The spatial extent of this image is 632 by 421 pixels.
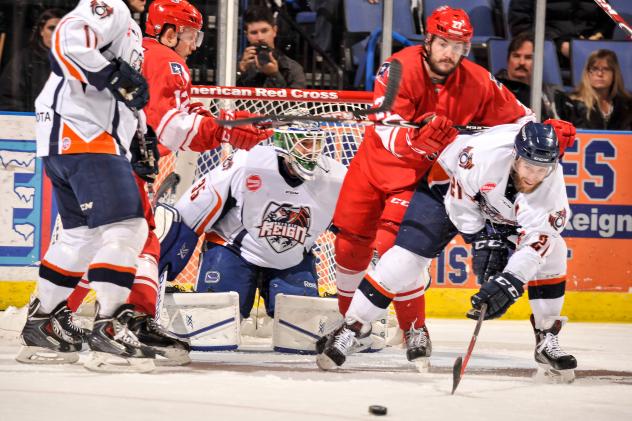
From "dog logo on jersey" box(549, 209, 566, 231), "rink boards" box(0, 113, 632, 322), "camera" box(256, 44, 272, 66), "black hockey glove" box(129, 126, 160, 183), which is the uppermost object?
"camera" box(256, 44, 272, 66)

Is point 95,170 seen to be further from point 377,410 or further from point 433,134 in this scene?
point 377,410

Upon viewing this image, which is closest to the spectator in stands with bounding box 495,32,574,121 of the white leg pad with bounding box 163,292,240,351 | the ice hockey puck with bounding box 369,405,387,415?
the white leg pad with bounding box 163,292,240,351

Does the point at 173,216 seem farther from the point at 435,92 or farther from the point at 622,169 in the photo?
the point at 622,169

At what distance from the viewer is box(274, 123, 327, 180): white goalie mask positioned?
4.20m

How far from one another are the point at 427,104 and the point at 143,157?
99 centimetres

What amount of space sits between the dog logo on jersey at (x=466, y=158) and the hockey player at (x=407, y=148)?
264 millimetres

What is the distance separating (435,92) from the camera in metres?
4.02

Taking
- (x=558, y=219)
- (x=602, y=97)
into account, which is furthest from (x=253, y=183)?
(x=602, y=97)

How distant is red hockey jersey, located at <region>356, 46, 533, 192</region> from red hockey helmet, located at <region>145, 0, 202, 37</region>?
69 centimetres

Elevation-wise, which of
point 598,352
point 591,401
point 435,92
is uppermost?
point 435,92

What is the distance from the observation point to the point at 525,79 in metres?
5.64

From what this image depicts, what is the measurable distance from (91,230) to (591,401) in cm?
147

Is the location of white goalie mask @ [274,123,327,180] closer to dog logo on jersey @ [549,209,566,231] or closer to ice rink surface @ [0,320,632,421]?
ice rink surface @ [0,320,632,421]

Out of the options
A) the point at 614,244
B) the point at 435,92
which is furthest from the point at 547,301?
the point at 614,244
